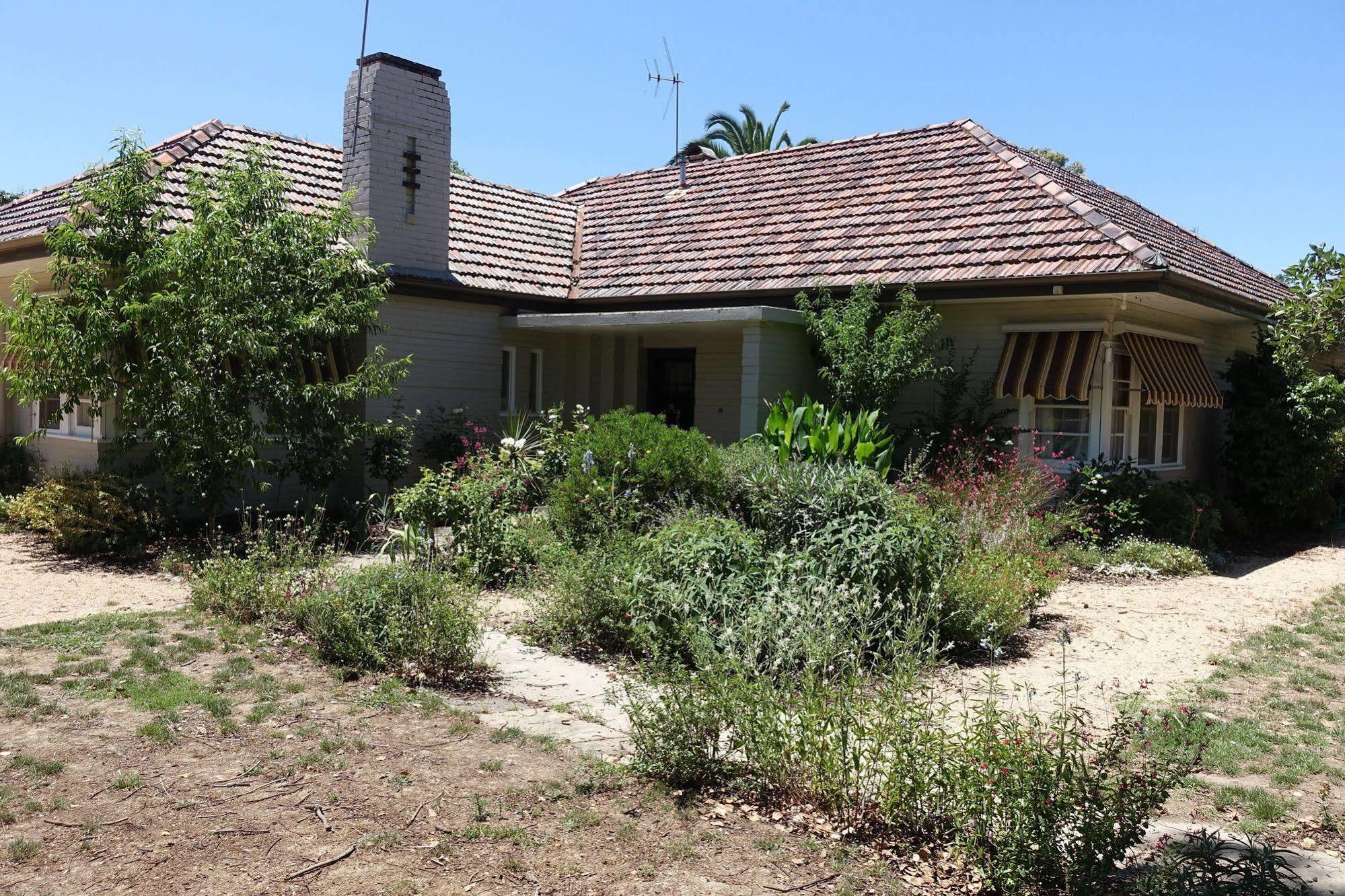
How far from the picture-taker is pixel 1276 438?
1412cm

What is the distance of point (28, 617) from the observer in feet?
25.7

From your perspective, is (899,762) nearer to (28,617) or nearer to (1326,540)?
(28,617)

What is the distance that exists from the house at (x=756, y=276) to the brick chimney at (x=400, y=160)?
0.10 feet

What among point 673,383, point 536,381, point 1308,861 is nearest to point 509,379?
point 536,381

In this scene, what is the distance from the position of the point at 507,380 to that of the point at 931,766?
38.8ft

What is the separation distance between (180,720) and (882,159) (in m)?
13.6

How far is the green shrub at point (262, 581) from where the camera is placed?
24.3 feet

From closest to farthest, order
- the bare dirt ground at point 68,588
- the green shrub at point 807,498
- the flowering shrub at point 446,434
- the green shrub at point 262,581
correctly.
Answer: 1. the green shrub at point 262,581
2. the green shrub at point 807,498
3. the bare dirt ground at point 68,588
4. the flowering shrub at point 446,434

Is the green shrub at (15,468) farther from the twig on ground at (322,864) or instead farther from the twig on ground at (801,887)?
the twig on ground at (801,887)

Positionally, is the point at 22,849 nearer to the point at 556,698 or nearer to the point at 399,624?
the point at 399,624

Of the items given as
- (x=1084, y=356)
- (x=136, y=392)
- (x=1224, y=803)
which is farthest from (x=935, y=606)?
(x=136, y=392)

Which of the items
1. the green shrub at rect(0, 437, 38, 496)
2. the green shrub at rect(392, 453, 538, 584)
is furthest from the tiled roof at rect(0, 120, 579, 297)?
the green shrub at rect(392, 453, 538, 584)

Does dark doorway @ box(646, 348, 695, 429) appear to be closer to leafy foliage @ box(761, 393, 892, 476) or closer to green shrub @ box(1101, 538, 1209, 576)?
leafy foliage @ box(761, 393, 892, 476)

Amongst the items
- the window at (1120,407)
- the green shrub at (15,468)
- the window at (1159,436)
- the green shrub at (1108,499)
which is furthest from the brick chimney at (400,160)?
the window at (1159,436)
